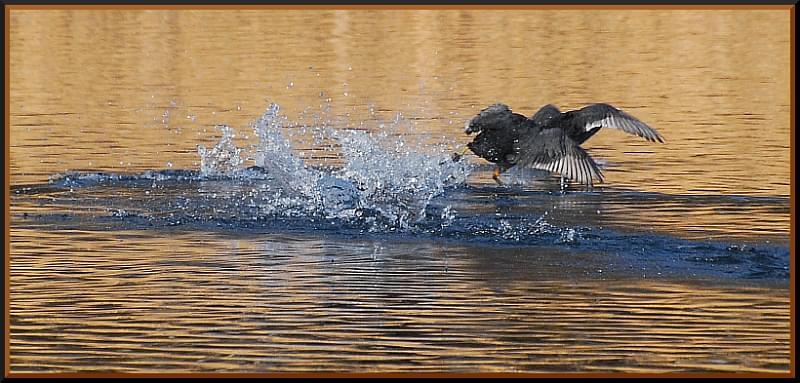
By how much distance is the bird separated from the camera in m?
9.98

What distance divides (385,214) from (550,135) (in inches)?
53.3

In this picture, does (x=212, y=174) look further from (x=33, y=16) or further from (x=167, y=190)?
(x=33, y=16)

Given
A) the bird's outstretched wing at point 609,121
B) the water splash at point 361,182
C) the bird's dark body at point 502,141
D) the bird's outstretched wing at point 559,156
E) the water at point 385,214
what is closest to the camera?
the water at point 385,214

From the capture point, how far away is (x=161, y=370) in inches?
276

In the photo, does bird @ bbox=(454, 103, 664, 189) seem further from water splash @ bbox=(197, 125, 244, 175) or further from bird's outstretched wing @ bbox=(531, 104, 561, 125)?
water splash @ bbox=(197, 125, 244, 175)

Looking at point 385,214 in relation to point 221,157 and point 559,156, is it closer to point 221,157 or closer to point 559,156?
point 559,156

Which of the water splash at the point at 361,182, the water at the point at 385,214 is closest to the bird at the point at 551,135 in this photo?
the water at the point at 385,214

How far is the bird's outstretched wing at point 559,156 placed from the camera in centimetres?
1006

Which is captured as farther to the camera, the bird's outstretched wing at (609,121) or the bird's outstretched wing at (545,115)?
the bird's outstretched wing at (545,115)

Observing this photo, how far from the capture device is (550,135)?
1012 centimetres

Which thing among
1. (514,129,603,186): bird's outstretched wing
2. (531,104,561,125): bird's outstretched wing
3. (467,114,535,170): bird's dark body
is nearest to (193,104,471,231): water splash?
(467,114,535,170): bird's dark body

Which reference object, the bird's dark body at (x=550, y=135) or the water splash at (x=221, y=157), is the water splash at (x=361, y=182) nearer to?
the water splash at (x=221, y=157)

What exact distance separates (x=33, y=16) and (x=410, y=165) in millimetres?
12264

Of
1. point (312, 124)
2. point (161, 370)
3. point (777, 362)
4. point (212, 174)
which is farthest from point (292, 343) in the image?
point (312, 124)
